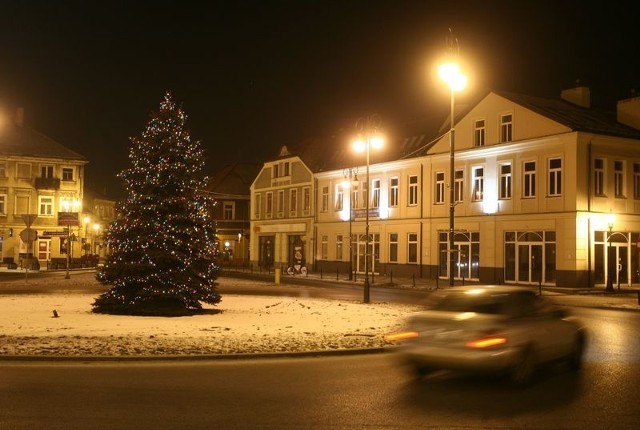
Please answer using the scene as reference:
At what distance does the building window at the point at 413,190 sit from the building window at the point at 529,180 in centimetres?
1038

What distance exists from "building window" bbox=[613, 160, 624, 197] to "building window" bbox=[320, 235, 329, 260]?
26.6 m

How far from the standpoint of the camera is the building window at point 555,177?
38.9 m

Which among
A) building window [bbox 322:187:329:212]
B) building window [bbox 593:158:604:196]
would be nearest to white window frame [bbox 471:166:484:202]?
building window [bbox 593:158:604:196]

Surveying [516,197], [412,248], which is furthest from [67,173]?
Answer: [516,197]

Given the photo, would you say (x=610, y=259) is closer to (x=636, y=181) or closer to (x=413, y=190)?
(x=636, y=181)

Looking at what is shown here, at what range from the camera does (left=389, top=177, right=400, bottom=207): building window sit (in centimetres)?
5212

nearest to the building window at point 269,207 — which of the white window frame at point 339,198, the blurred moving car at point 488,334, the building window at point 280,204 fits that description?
the building window at point 280,204

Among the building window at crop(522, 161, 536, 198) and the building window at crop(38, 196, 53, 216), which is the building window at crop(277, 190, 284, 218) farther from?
the building window at crop(522, 161, 536, 198)

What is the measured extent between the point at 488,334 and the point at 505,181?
33400 mm

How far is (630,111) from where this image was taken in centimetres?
4262

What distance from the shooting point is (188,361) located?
527 inches

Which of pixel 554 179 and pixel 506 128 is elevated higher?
pixel 506 128

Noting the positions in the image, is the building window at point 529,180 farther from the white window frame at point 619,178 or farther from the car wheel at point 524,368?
the car wheel at point 524,368

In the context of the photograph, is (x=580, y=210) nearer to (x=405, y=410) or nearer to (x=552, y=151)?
(x=552, y=151)
